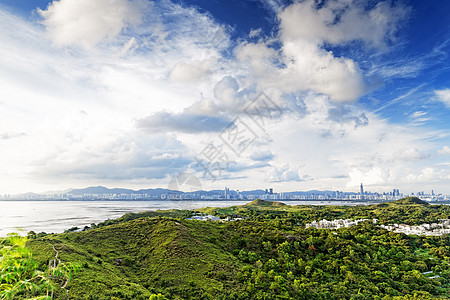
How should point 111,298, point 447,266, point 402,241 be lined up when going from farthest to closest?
1. point 402,241
2. point 447,266
3. point 111,298

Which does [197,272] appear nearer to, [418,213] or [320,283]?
[320,283]

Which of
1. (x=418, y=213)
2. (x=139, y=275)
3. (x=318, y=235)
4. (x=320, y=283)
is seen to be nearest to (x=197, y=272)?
(x=139, y=275)

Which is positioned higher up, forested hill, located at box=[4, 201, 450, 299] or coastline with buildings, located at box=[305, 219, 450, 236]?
forested hill, located at box=[4, 201, 450, 299]

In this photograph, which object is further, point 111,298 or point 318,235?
point 318,235

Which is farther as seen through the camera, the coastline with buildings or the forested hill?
the coastline with buildings

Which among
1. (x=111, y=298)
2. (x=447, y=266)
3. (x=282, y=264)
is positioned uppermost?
(x=111, y=298)

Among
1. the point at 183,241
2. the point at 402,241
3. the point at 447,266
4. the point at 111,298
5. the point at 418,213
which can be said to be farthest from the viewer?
the point at 418,213

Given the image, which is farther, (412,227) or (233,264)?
(412,227)

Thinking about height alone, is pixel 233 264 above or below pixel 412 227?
above
